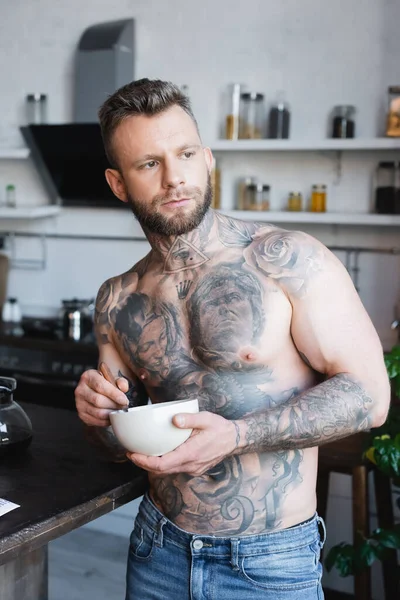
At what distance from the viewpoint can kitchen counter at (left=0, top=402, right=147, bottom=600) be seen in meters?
1.32

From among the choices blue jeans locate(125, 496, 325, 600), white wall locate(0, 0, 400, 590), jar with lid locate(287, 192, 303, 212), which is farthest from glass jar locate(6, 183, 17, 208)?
blue jeans locate(125, 496, 325, 600)

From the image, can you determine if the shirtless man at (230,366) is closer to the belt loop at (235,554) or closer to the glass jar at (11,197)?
the belt loop at (235,554)

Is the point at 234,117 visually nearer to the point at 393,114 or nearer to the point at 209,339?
the point at 393,114

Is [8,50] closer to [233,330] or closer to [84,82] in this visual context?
[84,82]

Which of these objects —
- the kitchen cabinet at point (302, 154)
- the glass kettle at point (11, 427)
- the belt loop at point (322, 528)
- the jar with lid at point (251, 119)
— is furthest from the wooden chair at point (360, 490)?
the jar with lid at point (251, 119)

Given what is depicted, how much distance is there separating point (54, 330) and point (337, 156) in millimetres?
1570

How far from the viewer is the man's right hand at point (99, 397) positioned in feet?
4.80

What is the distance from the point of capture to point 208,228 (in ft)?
5.17

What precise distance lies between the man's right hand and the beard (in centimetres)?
31

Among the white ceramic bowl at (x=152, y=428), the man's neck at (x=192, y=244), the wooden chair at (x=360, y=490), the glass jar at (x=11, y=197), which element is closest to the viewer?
the white ceramic bowl at (x=152, y=428)

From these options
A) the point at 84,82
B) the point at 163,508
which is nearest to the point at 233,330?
the point at 163,508

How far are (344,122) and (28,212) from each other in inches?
64.5

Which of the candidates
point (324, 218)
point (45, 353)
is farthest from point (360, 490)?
point (45, 353)

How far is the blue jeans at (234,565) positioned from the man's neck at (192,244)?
0.51 m
